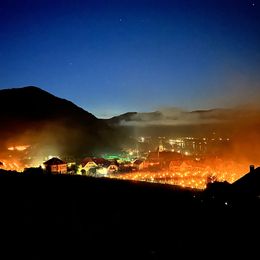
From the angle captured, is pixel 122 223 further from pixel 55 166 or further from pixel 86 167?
pixel 86 167

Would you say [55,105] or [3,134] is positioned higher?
[55,105]

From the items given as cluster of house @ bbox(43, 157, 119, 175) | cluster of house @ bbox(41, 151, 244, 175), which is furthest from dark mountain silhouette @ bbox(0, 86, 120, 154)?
cluster of house @ bbox(41, 151, 244, 175)

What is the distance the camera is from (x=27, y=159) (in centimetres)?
5581

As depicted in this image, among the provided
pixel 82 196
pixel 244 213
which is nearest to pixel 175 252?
pixel 244 213

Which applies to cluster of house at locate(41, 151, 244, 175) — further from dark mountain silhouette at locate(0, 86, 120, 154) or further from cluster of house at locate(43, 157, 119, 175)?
dark mountain silhouette at locate(0, 86, 120, 154)

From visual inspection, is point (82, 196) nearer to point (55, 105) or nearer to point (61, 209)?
point (61, 209)

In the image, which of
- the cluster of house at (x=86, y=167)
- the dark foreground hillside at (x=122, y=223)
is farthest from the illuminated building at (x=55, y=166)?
the dark foreground hillside at (x=122, y=223)

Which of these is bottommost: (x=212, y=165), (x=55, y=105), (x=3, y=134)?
(x=212, y=165)

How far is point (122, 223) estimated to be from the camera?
14.5 m

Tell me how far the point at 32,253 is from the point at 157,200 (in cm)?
1102

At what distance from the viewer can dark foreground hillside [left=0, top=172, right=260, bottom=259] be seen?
11.1m

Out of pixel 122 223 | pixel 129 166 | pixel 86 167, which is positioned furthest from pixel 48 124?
pixel 122 223

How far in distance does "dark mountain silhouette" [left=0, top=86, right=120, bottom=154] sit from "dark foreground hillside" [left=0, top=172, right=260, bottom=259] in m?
46.3

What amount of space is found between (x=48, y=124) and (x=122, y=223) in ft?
246
